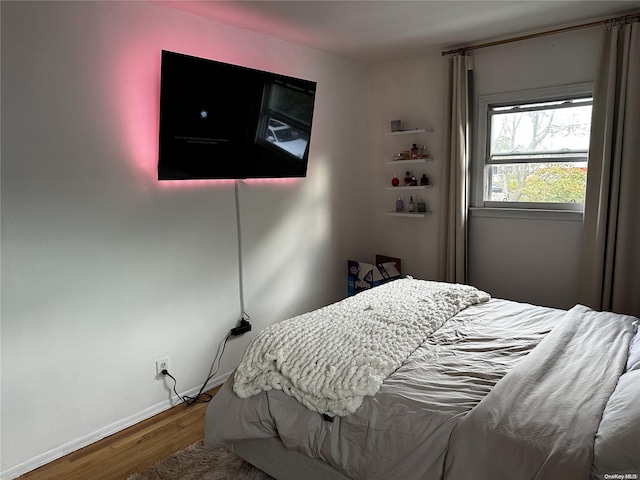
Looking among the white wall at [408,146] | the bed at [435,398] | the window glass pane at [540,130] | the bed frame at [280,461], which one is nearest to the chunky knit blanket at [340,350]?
the bed at [435,398]

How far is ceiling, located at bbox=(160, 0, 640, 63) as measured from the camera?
8.98 ft

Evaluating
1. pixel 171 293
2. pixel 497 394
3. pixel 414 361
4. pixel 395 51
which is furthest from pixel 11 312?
pixel 395 51

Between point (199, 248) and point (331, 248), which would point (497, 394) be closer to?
point (199, 248)

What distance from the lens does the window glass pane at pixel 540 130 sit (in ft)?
10.8

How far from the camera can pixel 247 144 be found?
3.00 meters

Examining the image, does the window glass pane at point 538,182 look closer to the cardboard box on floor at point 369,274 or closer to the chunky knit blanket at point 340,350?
the cardboard box on floor at point 369,274

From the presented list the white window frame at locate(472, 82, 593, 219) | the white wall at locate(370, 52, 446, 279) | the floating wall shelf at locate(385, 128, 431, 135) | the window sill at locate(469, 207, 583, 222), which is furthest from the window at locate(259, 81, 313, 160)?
the window sill at locate(469, 207, 583, 222)

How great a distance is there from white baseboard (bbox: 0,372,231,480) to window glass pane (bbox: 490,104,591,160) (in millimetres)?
2925

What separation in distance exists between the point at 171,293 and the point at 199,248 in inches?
13.4

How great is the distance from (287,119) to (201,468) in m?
2.25

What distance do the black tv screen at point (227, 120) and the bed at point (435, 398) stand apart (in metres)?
1.21

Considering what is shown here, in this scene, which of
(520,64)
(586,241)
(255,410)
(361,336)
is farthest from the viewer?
(520,64)

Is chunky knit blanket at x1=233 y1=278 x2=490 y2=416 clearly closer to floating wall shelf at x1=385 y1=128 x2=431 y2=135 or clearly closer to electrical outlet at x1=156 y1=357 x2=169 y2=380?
electrical outlet at x1=156 y1=357 x2=169 y2=380

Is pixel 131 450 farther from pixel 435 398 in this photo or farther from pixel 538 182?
pixel 538 182
